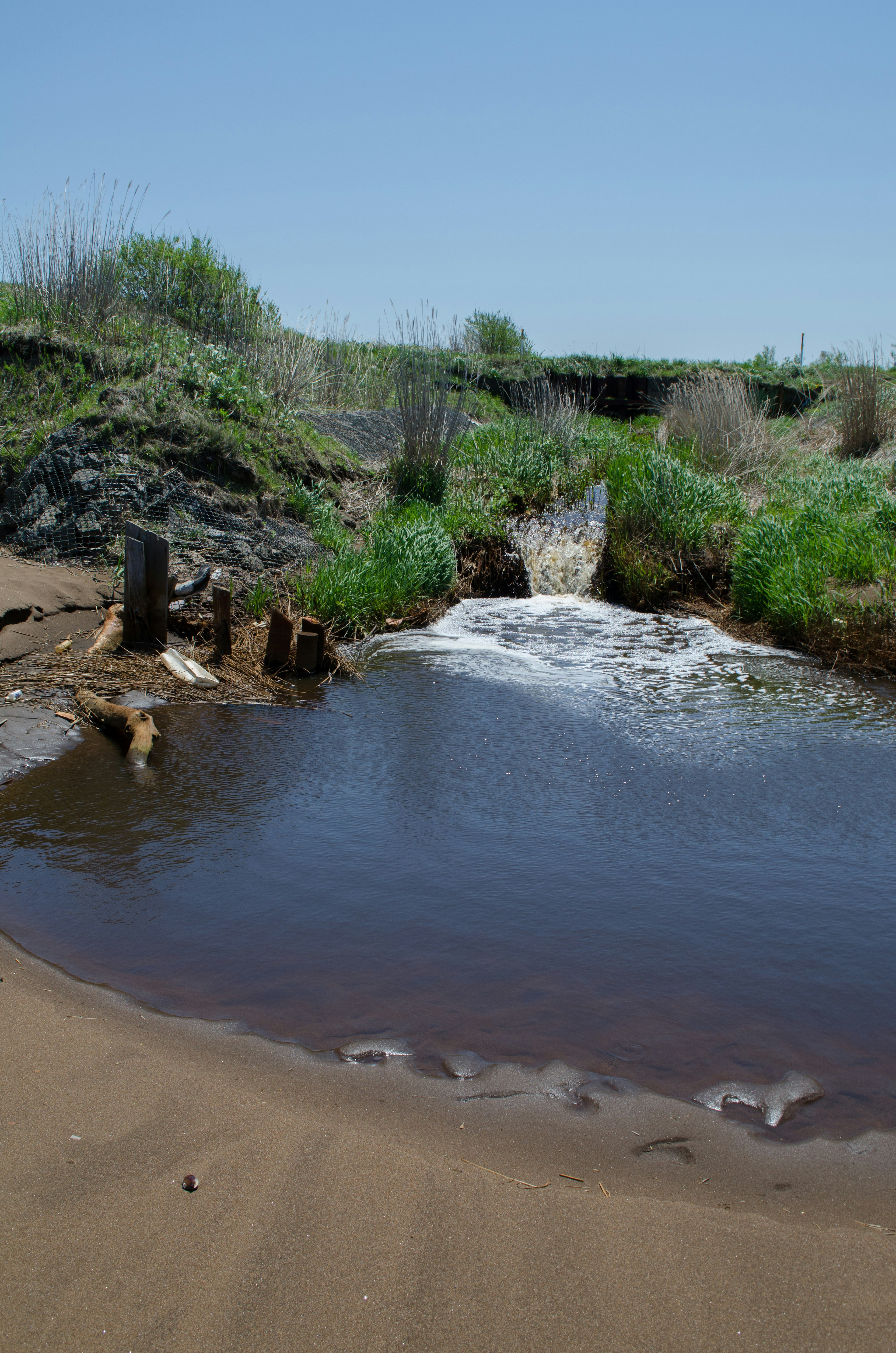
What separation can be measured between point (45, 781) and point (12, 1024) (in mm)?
2307

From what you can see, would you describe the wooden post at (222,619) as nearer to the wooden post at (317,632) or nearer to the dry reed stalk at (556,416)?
the wooden post at (317,632)

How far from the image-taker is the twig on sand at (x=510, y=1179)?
6.72ft

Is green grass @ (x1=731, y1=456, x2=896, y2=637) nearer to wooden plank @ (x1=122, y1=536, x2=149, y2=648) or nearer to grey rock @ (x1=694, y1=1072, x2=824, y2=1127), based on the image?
wooden plank @ (x1=122, y1=536, x2=149, y2=648)

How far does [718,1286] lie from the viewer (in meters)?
1.77

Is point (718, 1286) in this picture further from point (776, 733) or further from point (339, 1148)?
point (776, 733)

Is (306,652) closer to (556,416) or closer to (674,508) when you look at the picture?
(674,508)

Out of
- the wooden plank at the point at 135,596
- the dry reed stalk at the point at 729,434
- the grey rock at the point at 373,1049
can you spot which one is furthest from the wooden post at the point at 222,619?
the dry reed stalk at the point at 729,434

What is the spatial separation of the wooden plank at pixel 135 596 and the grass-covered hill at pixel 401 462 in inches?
61.6

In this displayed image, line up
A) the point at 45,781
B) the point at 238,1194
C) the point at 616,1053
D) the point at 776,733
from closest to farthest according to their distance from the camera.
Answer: the point at 238,1194
the point at 616,1053
the point at 45,781
the point at 776,733

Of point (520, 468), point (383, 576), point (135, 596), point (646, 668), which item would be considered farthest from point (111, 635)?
point (520, 468)

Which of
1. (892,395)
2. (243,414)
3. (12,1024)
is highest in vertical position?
(892,395)

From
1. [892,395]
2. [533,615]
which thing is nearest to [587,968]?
[533,615]

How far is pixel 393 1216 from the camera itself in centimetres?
192

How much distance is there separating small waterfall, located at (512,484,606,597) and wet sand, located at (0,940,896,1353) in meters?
9.41
